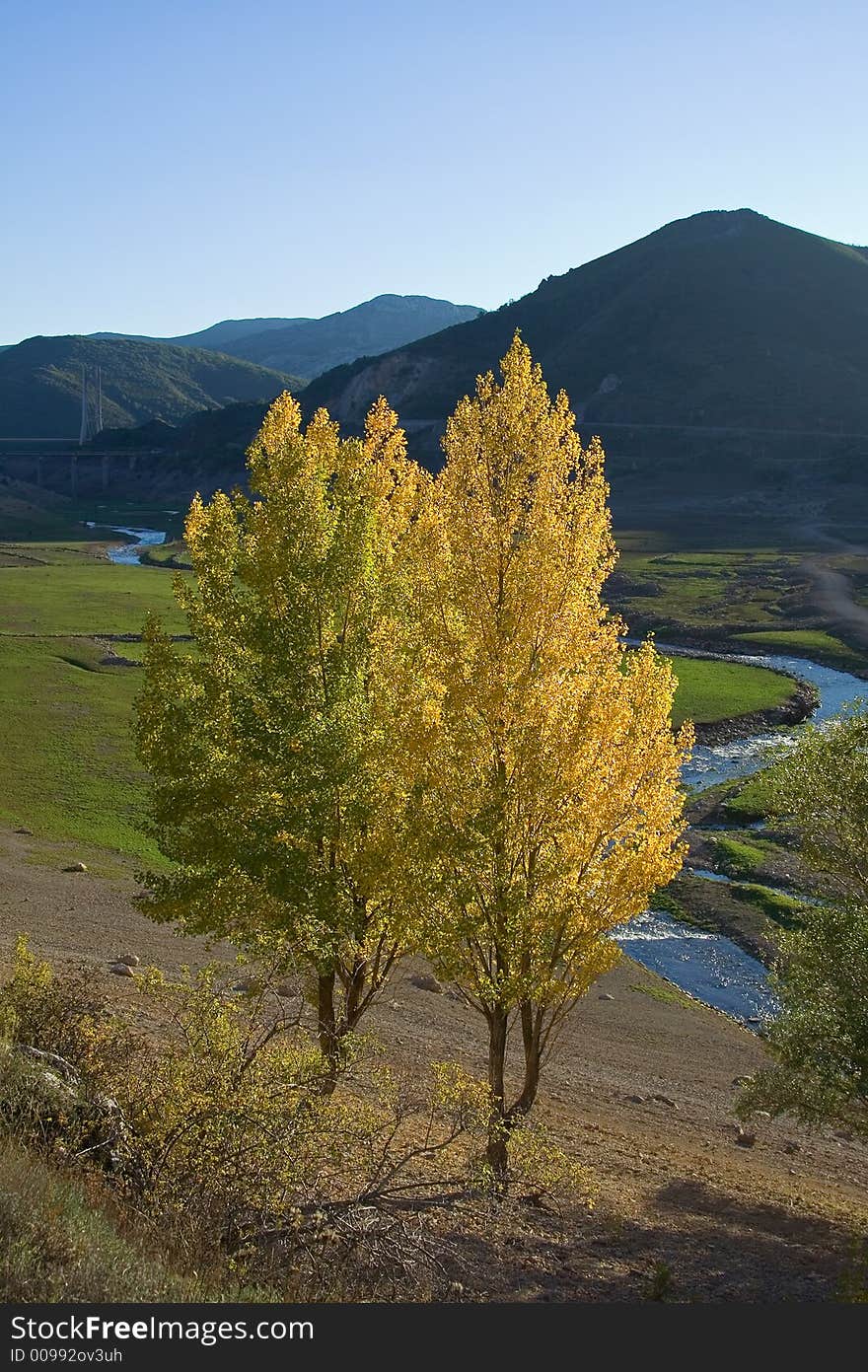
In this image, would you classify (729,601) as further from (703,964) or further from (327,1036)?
(327,1036)

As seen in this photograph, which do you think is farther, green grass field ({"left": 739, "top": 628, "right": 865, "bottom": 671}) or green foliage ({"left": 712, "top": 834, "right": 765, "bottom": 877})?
green grass field ({"left": 739, "top": 628, "right": 865, "bottom": 671})

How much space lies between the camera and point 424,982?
2909 cm

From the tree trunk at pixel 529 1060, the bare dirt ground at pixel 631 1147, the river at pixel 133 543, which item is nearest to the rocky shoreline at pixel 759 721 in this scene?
the bare dirt ground at pixel 631 1147

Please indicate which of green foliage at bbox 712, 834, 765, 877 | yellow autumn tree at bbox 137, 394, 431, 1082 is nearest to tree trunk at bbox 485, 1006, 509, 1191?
yellow autumn tree at bbox 137, 394, 431, 1082

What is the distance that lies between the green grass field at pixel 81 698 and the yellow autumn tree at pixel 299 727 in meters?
17.3

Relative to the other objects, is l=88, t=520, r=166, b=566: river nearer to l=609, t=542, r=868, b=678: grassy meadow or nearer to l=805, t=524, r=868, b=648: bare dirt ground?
l=609, t=542, r=868, b=678: grassy meadow

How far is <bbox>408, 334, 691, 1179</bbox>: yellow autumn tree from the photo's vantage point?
1436 centimetres

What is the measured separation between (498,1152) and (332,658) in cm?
782

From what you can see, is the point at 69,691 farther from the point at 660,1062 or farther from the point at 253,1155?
the point at 253,1155

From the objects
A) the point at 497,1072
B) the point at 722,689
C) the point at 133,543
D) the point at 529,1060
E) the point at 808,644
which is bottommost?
the point at 722,689

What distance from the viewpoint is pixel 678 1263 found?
1507 cm

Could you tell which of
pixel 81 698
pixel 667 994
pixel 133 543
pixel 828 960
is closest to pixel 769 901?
pixel 667 994

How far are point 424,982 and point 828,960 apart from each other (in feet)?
43.0

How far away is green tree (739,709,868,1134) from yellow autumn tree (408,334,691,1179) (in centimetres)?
460
